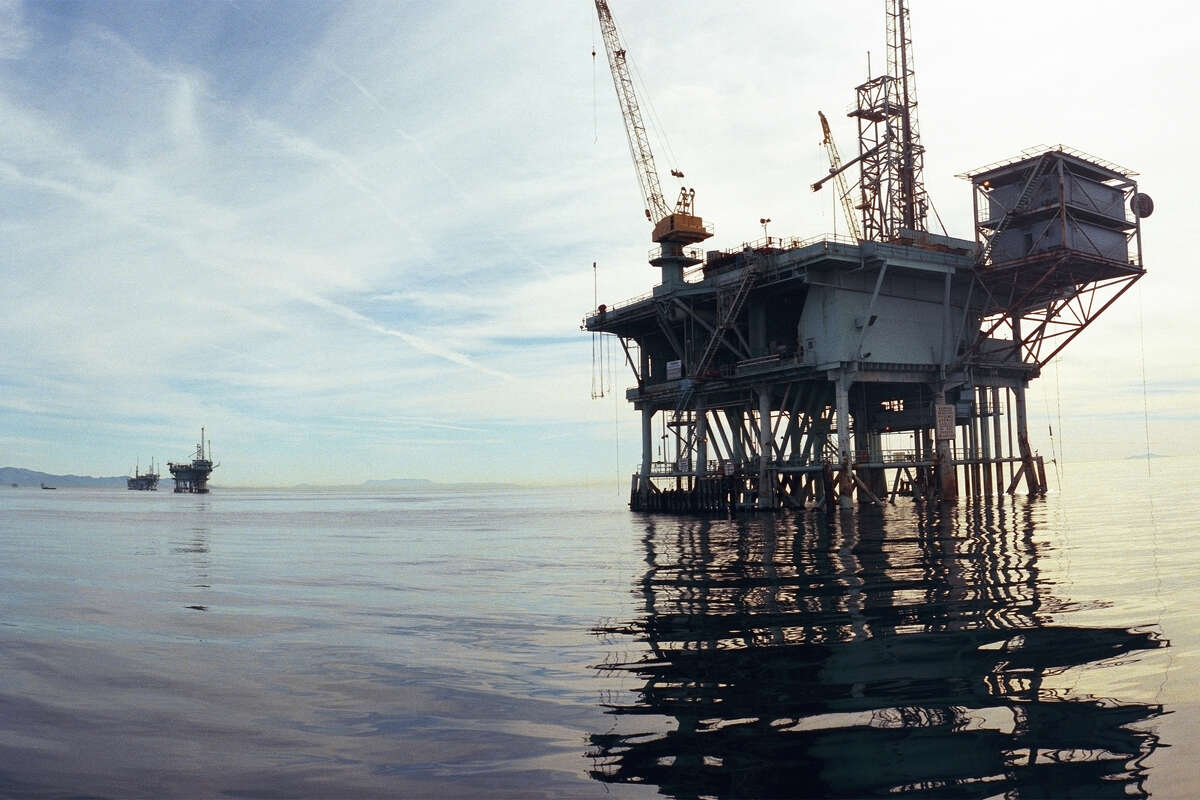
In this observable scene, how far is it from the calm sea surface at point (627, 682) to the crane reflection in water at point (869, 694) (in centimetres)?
5

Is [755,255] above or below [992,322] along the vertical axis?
above

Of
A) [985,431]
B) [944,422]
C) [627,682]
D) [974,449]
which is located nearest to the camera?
[627,682]

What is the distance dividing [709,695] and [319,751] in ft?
16.4

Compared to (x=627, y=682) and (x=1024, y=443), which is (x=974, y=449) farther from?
(x=627, y=682)

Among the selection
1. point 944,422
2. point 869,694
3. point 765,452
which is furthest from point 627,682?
point 944,422

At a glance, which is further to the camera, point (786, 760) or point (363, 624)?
point (363, 624)

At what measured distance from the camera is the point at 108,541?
172ft

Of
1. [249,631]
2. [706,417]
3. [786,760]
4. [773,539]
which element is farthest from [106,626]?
[706,417]

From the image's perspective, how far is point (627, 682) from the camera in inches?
509

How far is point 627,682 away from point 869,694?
339 cm

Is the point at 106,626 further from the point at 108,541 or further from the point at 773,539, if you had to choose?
the point at 108,541

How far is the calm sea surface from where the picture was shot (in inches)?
351

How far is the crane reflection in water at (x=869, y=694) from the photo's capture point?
8.65 m

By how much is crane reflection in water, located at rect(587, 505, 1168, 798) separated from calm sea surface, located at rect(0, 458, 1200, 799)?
0.15 ft
